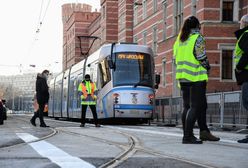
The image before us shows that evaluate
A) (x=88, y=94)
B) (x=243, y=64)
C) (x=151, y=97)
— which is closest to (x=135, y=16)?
(x=151, y=97)

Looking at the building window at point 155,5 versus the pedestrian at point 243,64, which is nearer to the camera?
the pedestrian at point 243,64

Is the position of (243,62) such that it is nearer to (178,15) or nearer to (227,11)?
(227,11)

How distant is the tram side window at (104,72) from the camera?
20078 mm

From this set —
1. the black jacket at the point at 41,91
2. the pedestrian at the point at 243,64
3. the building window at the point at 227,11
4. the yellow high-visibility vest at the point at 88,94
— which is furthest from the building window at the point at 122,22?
the pedestrian at the point at 243,64

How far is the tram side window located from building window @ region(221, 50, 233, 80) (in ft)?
42.8

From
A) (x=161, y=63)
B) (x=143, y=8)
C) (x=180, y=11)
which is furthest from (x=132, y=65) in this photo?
(x=143, y=8)

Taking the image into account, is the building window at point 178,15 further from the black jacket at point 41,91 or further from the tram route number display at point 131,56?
the black jacket at point 41,91

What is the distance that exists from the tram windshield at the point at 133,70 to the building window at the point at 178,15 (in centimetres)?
1676

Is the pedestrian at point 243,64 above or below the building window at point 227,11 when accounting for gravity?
below

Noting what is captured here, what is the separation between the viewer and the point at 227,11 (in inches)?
1254

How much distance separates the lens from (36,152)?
6.73m

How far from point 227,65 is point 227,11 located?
11.1 ft

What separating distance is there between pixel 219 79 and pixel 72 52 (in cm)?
6624

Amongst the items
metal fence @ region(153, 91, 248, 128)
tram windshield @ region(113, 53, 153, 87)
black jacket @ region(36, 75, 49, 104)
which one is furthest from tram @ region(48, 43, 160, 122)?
black jacket @ region(36, 75, 49, 104)
